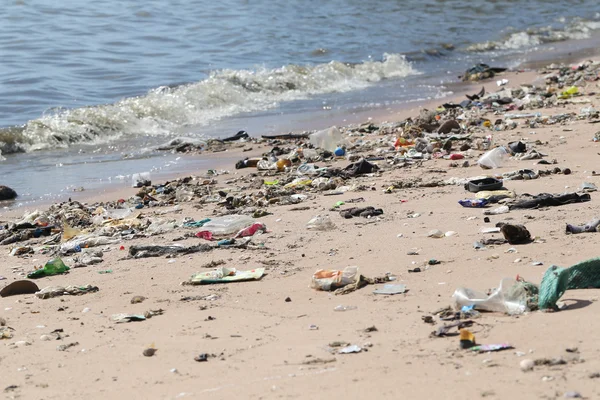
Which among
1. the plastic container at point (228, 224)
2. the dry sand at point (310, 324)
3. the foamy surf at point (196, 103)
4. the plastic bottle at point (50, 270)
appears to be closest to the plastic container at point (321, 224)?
the dry sand at point (310, 324)

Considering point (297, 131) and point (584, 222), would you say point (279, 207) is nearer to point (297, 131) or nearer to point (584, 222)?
point (584, 222)

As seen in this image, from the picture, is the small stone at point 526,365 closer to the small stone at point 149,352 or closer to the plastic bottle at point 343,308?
the plastic bottle at point 343,308

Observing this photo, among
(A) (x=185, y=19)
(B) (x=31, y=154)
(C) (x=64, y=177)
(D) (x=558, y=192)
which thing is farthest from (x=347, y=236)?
(A) (x=185, y=19)

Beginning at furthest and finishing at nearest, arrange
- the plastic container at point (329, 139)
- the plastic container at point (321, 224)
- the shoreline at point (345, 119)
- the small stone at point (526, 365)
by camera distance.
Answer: the plastic container at point (329, 139)
the shoreline at point (345, 119)
the plastic container at point (321, 224)
the small stone at point (526, 365)

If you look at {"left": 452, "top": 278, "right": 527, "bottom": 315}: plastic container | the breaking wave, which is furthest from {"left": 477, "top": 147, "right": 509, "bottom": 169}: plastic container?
the breaking wave

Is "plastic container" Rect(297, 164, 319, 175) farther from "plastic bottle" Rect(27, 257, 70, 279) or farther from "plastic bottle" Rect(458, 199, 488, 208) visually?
"plastic bottle" Rect(27, 257, 70, 279)

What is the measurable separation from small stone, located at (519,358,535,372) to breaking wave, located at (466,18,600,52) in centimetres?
1815

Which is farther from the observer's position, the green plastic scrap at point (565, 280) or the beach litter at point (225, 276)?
the beach litter at point (225, 276)

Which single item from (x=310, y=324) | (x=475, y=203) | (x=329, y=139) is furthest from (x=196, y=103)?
(x=310, y=324)

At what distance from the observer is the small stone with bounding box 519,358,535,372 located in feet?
9.61

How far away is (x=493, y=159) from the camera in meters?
7.34

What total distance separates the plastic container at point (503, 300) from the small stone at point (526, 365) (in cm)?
61

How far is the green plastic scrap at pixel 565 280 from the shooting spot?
3561 millimetres

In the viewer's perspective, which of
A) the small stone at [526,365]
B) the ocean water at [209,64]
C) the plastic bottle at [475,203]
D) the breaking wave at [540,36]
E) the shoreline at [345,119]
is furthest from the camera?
the breaking wave at [540,36]
